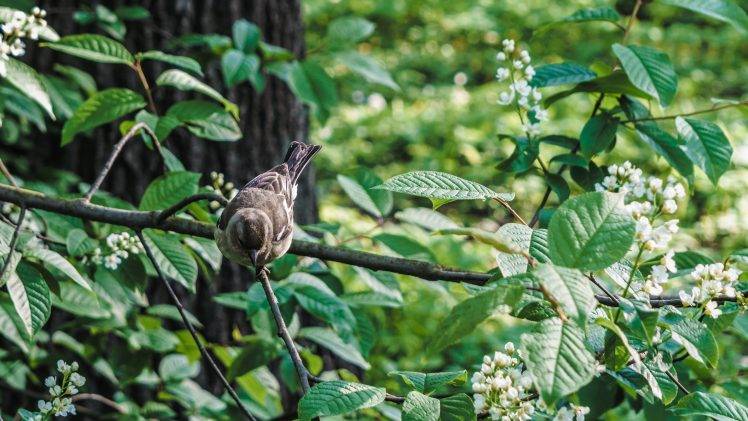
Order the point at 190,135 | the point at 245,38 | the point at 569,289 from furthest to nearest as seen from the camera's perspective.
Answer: the point at 190,135, the point at 245,38, the point at 569,289

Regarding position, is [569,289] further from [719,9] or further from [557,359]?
[719,9]

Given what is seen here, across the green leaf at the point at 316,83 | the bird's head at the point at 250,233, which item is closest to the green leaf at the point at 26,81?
the bird's head at the point at 250,233

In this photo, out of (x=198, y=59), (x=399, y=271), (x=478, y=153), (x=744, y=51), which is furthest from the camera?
(x=744, y=51)

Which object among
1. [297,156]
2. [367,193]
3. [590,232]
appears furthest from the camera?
[297,156]

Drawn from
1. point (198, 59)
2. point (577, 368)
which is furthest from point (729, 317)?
point (198, 59)

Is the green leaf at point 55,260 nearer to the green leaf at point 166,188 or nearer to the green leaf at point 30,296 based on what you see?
the green leaf at point 30,296

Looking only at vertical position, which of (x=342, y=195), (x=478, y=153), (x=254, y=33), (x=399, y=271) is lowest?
(x=342, y=195)

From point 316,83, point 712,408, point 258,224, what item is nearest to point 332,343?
point 258,224

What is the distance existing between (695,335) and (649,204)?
23 centimetres

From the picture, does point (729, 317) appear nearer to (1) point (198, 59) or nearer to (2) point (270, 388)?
(2) point (270, 388)

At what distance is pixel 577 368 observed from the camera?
1088 mm

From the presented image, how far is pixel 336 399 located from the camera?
1.28 meters

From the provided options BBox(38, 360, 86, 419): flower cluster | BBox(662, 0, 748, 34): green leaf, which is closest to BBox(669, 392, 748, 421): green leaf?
BBox(662, 0, 748, 34): green leaf

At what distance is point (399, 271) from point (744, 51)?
1075 centimetres
